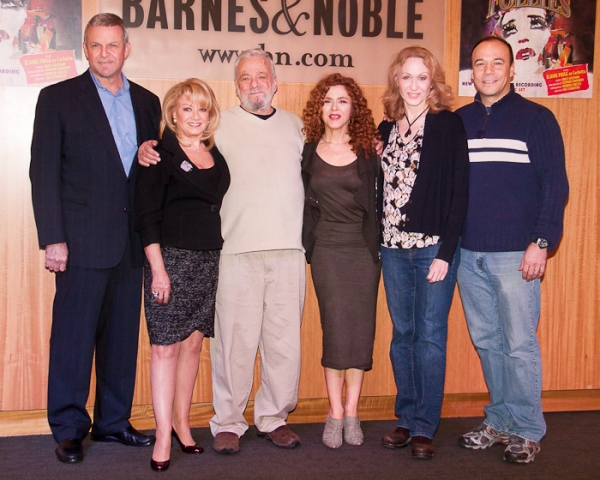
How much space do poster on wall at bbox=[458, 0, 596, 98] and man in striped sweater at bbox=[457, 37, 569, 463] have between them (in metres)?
0.55

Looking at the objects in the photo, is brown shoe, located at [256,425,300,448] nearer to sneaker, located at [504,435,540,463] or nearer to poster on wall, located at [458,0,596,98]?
sneaker, located at [504,435,540,463]

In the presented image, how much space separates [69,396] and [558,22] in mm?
3128

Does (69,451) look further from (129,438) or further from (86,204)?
(86,204)

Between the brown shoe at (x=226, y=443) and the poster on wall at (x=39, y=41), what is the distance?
1883mm

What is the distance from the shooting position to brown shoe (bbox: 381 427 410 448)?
3.03 metres

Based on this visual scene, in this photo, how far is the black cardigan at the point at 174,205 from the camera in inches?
105

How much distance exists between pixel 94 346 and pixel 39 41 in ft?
4.88

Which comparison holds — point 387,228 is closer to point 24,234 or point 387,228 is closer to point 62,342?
point 62,342

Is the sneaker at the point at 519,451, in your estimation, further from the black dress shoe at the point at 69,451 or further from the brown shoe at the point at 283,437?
the black dress shoe at the point at 69,451

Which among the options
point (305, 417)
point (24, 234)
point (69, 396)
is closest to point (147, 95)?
point (24, 234)

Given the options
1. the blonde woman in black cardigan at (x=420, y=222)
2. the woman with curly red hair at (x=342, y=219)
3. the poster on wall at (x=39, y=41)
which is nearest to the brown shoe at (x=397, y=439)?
the blonde woman in black cardigan at (x=420, y=222)

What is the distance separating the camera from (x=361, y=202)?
2.90 m

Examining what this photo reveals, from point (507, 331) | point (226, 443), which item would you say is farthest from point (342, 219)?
point (226, 443)

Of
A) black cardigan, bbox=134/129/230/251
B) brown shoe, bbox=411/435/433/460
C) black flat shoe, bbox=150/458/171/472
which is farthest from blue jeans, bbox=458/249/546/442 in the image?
black flat shoe, bbox=150/458/171/472
